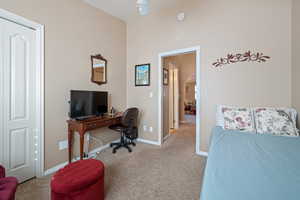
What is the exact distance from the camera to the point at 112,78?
3.18 m

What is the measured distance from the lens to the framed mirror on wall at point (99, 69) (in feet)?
8.90

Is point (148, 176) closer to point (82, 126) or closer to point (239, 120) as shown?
point (82, 126)

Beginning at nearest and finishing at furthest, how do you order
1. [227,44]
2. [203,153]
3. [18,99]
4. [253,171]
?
[253,171] < [18,99] < [227,44] < [203,153]

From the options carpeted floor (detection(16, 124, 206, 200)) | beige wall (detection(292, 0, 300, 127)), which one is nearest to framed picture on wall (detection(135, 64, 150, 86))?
carpeted floor (detection(16, 124, 206, 200))

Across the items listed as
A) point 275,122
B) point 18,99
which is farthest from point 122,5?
point 275,122

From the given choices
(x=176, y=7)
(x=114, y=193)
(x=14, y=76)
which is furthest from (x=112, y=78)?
(x=114, y=193)

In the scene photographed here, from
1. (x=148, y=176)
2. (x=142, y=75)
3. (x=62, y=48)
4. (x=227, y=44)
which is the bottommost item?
(x=148, y=176)

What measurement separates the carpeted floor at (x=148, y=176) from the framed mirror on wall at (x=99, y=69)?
147 cm

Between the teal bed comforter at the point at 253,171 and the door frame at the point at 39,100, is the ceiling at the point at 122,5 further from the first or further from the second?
the teal bed comforter at the point at 253,171

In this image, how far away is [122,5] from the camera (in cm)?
283

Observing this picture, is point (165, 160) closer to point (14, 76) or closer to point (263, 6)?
point (14, 76)

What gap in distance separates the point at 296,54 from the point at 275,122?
39.2 inches

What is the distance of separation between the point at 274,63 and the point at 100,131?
3.26 m

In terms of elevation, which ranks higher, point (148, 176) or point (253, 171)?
point (253, 171)
